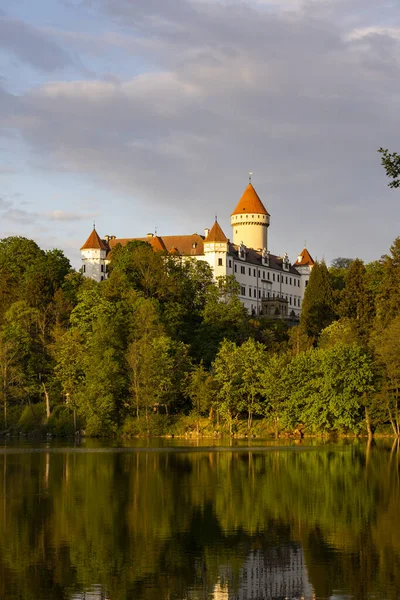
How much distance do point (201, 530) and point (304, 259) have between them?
12754 centimetres

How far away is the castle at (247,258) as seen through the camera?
126 metres

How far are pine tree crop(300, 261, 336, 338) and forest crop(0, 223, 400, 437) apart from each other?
→ 17.7 ft

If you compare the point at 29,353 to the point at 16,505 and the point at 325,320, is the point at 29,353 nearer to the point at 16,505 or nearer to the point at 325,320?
the point at 325,320

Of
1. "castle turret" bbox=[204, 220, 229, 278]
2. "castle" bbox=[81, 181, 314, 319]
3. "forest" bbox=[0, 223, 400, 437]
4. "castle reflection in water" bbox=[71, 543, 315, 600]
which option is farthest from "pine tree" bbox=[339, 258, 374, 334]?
"castle reflection in water" bbox=[71, 543, 315, 600]

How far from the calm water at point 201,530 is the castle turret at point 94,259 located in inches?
3394

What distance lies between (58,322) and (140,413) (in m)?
16.0

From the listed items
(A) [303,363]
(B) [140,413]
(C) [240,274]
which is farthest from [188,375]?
(C) [240,274]

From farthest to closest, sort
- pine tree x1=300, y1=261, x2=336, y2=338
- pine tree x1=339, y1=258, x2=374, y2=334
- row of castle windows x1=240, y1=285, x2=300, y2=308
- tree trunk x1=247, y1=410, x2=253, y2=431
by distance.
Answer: row of castle windows x1=240, y1=285, x2=300, y2=308 → pine tree x1=300, y1=261, x2=336, y2=338 → pine tree x1=339, y1=258, x2=374, y2=334 → tree trunk x1=247, y1=410, x2=253, y2=431

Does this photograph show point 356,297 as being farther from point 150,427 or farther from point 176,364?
point 150,427

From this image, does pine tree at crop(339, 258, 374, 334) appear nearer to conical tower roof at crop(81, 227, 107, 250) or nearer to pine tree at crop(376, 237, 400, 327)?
pine tree at crop(376, 237, 400, 327)

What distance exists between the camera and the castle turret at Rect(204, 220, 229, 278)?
4889 inches

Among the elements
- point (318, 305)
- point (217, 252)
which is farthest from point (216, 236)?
point (318, 305)

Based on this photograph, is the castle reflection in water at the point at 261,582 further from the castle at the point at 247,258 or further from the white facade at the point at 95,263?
the white facade at the point at 95,263

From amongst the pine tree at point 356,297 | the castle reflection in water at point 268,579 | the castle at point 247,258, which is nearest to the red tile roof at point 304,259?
the castle at point 247,258
